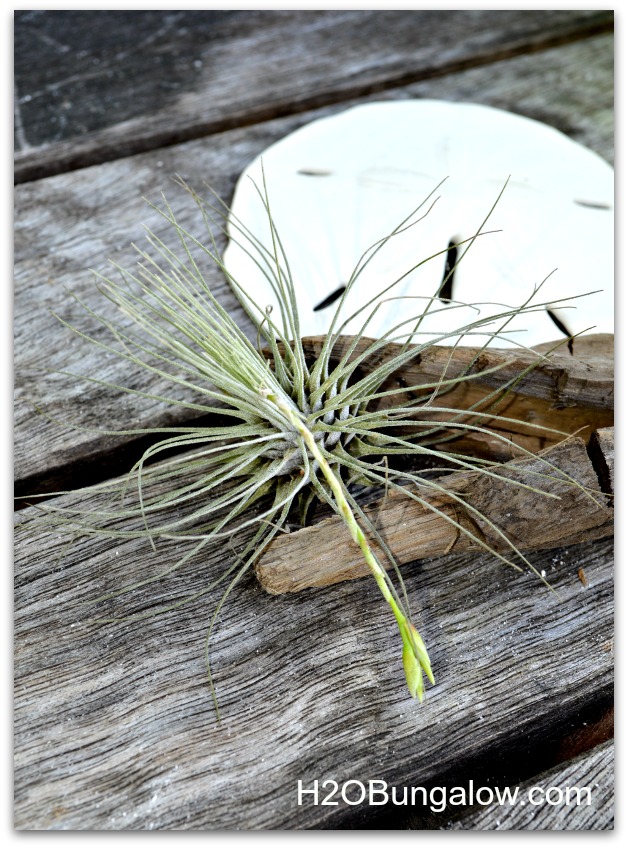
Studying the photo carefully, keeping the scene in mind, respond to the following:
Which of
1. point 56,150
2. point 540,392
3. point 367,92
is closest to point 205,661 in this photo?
point 540,392

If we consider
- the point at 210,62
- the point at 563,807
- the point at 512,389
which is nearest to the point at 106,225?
the point at 210,62

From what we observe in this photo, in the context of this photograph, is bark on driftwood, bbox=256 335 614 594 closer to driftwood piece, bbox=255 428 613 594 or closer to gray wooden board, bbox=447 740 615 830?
driftwood piece, bbox=255 428 613 594

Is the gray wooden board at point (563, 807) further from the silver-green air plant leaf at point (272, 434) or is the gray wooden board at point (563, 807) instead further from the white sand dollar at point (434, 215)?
the white sand dollar at point (434, 215)

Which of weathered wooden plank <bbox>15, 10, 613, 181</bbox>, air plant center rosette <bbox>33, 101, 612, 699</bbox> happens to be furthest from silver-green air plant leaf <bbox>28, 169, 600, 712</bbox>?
weathered wooden plank <bbox>15, 10, 613, 181</bbox>

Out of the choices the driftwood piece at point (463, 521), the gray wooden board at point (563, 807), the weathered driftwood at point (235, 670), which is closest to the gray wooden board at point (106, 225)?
the weathered driftwood at point (235, 670)

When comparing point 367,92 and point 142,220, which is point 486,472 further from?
point 367,92
